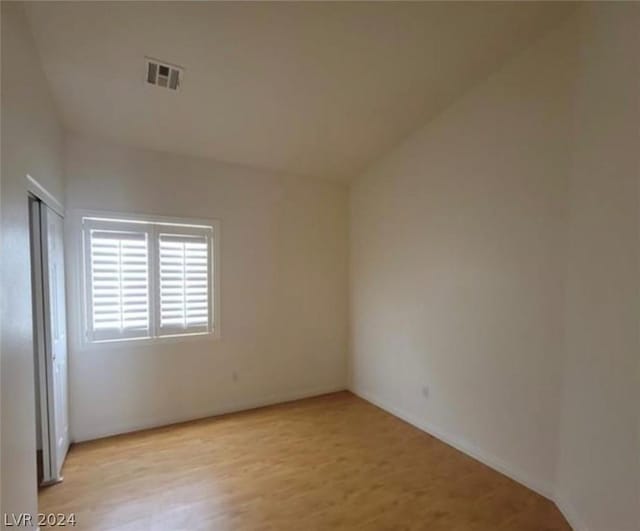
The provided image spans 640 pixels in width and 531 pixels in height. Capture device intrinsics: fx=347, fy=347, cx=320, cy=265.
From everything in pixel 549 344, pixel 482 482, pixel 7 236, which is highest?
pixel 7 236

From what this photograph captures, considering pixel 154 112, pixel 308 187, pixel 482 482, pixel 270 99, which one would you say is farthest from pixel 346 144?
pixel 482 482

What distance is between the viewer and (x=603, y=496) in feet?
6.13

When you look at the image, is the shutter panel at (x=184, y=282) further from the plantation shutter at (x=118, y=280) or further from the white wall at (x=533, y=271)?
the white wall at (x=533, y=271)

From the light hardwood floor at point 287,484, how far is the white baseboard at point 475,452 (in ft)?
0.22

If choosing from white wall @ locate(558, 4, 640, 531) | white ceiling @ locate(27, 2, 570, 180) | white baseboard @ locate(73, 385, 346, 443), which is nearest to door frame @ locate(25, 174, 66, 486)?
white baseboard @ locate(73, 385, 346, 443)

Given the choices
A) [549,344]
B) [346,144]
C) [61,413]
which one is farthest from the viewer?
[346,144]

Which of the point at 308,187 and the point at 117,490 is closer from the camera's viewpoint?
the point at 117,490

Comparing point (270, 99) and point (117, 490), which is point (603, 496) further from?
point (270, 99)

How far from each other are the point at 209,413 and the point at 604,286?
3.65 meters

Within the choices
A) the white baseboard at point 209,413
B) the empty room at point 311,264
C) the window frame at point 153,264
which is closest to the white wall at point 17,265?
the empty room at point 311,264

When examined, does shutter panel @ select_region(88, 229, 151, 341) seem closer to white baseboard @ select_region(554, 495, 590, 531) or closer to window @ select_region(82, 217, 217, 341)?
window @ select_region(82, 217, 217, 341)

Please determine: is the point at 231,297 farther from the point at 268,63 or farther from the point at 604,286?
the point at 604,286

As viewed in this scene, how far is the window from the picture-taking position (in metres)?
3.23

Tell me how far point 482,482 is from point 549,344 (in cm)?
116
